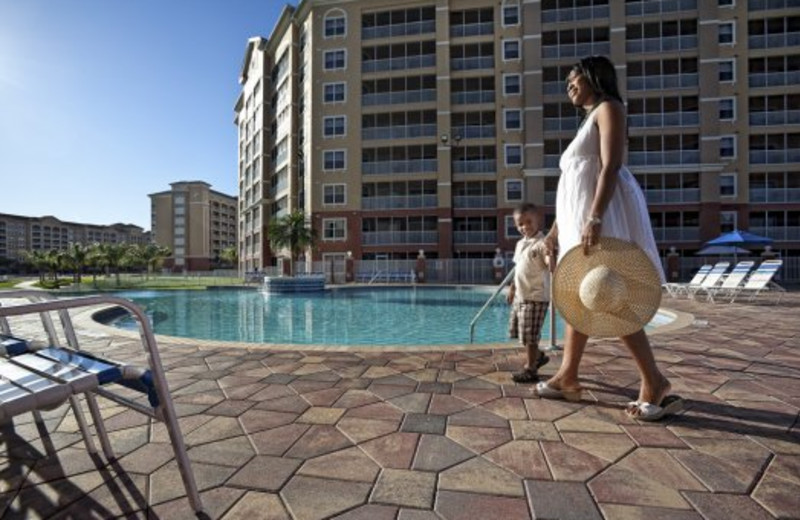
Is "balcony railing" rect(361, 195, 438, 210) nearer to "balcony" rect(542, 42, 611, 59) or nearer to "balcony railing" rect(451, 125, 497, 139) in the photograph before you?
"balcony railing" rect(451, 125, 497, 139)

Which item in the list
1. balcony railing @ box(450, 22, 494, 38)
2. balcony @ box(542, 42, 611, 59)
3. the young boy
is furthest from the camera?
balcony railing @ box(450, 22, 494, 38)

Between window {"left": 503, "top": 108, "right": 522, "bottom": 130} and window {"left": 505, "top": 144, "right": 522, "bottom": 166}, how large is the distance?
47.4 inches

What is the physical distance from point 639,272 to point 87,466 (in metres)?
3.03

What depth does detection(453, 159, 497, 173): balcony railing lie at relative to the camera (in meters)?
28.6

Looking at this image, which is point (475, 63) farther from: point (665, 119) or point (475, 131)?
point (665, 119)

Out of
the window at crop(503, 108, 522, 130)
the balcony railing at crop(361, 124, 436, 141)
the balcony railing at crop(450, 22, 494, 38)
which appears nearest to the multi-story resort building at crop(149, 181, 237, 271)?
the balcony railing at crop(361, 124, 436, 141)

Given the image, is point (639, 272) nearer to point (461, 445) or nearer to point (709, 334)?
point (461, 445)

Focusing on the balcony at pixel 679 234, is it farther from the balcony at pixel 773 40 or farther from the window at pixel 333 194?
the window at pixel 333 194

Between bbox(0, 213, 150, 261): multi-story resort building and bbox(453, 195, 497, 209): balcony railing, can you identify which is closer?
bbox(453, 195, 497, 209): balcony railing

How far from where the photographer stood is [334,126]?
29812 mm

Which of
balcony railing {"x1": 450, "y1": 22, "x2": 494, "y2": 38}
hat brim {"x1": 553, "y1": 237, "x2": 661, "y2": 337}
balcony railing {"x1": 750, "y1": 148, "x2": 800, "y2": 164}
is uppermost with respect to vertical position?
balcony railing {"x1": 450, "y1": 22, "x2": 494, "y2": 38}

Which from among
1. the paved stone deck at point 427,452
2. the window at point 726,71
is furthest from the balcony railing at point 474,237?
the paved stone deck at point 427,452

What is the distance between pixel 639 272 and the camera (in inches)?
94.4

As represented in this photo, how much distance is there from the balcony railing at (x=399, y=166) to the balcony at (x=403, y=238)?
430cm
